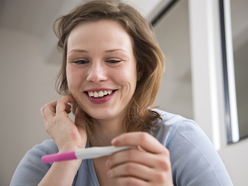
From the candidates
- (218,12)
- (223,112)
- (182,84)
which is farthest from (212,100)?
(218,12)

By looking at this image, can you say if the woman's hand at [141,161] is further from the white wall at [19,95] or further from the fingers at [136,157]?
the white wall at [19,95]

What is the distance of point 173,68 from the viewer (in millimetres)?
2207

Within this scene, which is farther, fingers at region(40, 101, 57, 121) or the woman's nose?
fingers at region(40, 101, 57, 121)

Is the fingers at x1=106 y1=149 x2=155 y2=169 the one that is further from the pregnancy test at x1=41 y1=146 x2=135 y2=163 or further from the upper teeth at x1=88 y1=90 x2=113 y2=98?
the upper teeth at x1=88 y1=90 x2=113 y2=98

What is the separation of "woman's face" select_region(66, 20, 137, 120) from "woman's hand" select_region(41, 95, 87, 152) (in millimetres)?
81

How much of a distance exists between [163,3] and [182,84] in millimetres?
802

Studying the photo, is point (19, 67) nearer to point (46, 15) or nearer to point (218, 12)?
point (46, 15)

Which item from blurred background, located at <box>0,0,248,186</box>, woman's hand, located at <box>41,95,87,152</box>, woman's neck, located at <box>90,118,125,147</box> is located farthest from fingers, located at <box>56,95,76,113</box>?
blurred background, located at <box>0,0,248,186</box>

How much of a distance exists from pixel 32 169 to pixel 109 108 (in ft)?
1.20

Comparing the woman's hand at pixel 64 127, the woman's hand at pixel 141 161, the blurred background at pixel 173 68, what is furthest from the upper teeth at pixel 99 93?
the blurred background at pixel 173 68

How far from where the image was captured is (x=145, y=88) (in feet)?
3.14

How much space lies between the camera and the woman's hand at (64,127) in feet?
2.45

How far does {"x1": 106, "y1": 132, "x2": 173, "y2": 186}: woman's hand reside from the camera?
0.47 m

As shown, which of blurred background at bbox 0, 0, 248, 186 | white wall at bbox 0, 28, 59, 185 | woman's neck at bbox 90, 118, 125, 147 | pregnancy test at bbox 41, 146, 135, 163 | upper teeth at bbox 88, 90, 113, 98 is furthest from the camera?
white wall at bbox 0, 28, 59, 185
